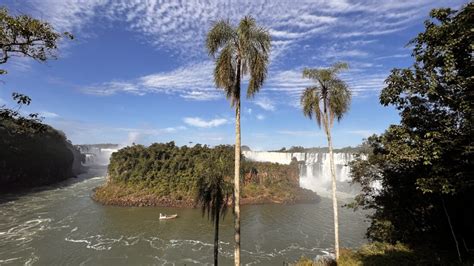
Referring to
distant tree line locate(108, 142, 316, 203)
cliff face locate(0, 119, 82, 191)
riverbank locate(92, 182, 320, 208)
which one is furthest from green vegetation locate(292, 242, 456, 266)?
cliff face locate(0, 119, 82, 191)

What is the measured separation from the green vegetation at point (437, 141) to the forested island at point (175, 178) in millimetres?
41584

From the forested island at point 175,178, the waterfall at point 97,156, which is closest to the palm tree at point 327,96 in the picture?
the forested island at point 175,178

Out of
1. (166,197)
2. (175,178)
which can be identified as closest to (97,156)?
(175,178)

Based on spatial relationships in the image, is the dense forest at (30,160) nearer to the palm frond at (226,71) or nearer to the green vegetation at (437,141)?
the palm frond at (226,71)

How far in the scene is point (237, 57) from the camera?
34.1ft

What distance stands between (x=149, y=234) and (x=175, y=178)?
996 inches

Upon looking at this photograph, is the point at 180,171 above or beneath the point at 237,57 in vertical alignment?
beneath

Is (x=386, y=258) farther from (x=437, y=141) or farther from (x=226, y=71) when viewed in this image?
(x=226, y=71)

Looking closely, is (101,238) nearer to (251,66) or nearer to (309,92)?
(309,92)

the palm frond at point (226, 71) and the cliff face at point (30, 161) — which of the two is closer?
the palm frond at point (226, 71)

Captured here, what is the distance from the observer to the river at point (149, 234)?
1171 inches

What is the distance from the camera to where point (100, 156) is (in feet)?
463

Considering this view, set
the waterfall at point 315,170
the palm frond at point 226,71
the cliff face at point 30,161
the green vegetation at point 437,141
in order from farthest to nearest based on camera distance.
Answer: the waterfall at point 315,170 < the cliff face at point 30,161 < the palm frond at point 226,71 < the green vegetation at point 437,141

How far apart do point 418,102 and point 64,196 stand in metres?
67.3
